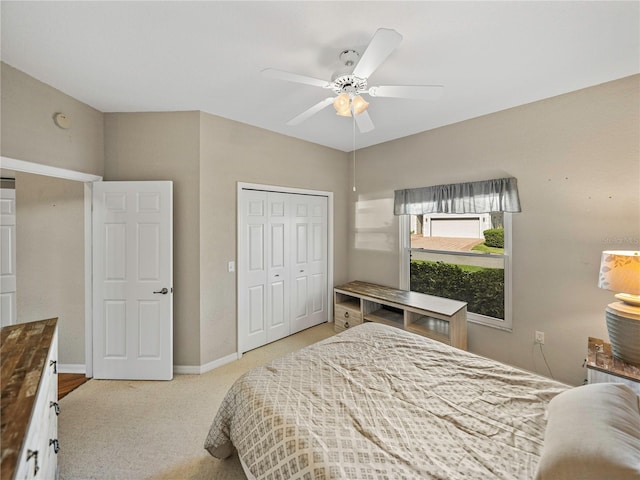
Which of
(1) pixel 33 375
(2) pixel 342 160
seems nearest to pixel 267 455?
(1) pixel 33 375

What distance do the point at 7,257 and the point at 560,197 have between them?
17.4 ft

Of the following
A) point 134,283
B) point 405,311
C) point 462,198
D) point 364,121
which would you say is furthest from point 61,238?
point 462,198

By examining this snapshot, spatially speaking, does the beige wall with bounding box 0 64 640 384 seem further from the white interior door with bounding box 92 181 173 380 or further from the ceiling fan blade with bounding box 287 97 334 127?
the ceiling fan blade with bounding box 287 97 334 127

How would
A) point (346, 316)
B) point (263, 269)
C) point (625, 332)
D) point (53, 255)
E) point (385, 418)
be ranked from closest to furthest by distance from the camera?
point (385, 418)
point (625, 332)
point (53, 255)
point (263, 269)
point (346, 316)

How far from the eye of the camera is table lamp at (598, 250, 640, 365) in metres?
1.75

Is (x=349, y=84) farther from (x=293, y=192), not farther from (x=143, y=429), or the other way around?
(x=143, y=429)

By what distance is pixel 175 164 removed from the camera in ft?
8.93

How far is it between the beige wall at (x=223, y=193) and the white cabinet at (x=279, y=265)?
0.46 ft

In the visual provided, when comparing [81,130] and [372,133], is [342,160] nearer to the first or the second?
[372,133]

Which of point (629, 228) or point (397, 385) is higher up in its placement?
point (629, 228)

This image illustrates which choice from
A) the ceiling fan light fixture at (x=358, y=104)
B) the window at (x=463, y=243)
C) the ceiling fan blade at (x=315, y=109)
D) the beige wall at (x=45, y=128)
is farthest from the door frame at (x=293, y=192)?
the ceiling fan light fixture at (x=358, y=104)

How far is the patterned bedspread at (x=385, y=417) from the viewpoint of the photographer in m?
1.03

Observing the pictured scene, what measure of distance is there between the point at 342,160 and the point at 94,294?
3.55m

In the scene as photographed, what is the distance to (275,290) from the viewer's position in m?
3.49
